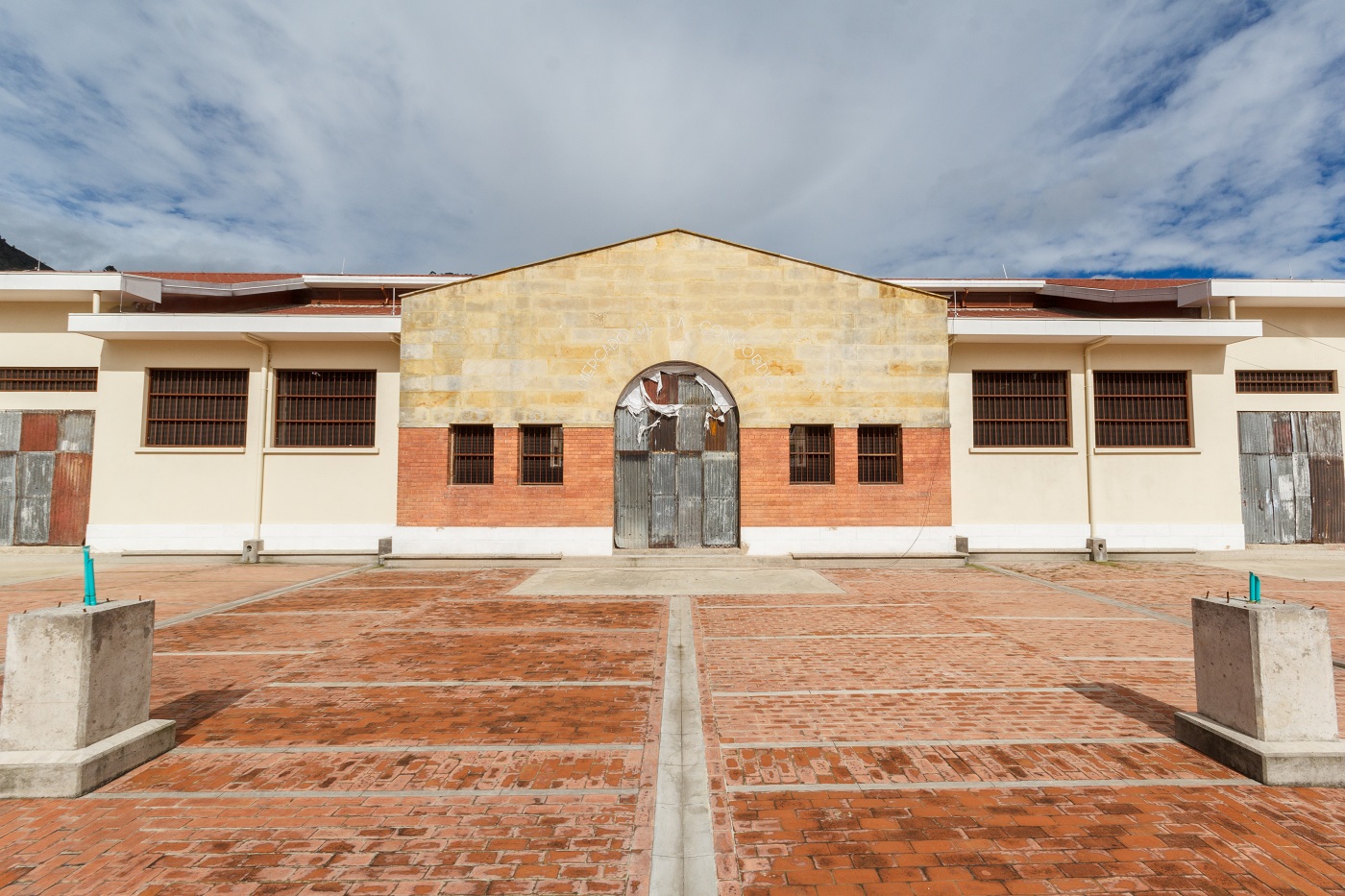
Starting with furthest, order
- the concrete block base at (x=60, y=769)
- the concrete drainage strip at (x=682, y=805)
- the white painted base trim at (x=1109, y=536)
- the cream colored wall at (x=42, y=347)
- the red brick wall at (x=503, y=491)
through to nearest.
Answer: the cream colored wall at (x=42, y=347), the white painted base trim at (x=1109, y=536), the red brick wall at (x=503, y=491), the concrete block base at (x=60, y=769), the concrete drainage strip at (x=682, y=805)

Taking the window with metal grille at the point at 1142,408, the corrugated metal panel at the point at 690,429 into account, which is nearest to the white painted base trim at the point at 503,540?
the corrugated metal panel at the point at 690,429

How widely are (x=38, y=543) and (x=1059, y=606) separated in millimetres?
22537

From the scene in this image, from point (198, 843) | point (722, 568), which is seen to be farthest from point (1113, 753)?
point (722, 568)

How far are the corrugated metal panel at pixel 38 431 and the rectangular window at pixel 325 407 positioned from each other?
18.8 ft

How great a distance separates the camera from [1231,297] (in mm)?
15719

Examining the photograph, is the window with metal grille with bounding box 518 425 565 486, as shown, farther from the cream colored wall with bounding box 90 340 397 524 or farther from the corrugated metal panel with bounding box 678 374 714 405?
the cream colored wall with bounding box 90 340 397 524

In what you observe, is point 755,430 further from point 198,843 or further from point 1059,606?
point 198,843

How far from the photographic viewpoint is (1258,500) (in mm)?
15617

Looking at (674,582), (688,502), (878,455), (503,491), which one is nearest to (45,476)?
(503,491)

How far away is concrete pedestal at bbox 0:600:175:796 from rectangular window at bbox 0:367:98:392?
52.8 ft

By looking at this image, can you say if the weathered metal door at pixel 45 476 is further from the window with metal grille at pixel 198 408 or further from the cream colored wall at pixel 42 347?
the window with metal grille at pixel 198 408

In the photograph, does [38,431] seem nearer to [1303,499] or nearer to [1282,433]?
[1282,433]

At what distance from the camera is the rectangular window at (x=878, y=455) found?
15031 millimetres

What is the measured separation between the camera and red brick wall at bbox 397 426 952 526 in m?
14.6
